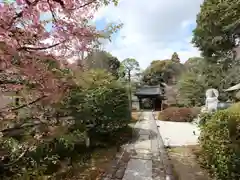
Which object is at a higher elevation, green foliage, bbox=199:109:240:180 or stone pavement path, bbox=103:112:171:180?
green foliage, bbox=199:109:240:180

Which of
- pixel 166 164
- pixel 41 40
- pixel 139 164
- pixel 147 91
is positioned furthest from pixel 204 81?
pixel 41 40

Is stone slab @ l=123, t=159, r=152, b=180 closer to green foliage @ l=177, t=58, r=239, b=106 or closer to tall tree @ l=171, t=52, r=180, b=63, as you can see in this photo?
green foliage @ l=177, t=58, r=239, b=106

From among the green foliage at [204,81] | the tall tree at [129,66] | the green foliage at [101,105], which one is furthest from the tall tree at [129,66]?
the green foliage at [101,105]

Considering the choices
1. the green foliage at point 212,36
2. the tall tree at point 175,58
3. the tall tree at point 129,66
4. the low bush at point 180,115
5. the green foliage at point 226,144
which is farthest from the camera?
the tall tree at point 175,58

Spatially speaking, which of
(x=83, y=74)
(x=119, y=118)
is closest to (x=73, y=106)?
(x=119, y=118)

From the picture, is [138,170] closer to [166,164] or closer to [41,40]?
[166,164]

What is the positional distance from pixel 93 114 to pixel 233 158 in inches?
208

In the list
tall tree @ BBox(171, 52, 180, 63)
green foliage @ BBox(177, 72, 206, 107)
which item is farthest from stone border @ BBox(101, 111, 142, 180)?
tall tree @ BBox(171, 52, 180, 63)

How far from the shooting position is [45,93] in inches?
101

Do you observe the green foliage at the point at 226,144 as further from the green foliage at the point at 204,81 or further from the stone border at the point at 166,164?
the green foliage at the point at 204,81

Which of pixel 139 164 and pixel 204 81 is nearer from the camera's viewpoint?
pixel 139 164

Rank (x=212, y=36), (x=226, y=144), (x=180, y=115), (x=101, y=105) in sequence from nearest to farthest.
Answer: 1. (x=226, y=144)
2. (x=101, y=105)
3. (x=180, y=115)
4. (x=212, y=36)

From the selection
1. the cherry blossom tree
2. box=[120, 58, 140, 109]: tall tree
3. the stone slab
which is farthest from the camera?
box=[120, 58, 140, 109]: tall tree

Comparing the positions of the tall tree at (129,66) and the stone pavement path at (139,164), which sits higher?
the tall tree at (129,66)
